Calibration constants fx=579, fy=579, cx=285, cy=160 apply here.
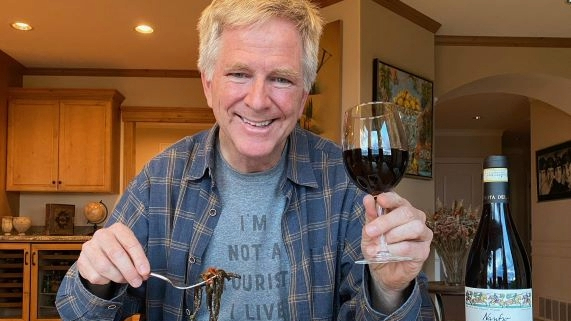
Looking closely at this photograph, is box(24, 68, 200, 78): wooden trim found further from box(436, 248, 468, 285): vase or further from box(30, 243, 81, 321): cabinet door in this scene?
Result: box(436, 248, 468, 285): vase

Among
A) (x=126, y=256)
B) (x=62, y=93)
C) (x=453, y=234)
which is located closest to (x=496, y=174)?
(x=126, y=256)

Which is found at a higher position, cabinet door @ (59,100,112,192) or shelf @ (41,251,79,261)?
cabinet door @ (59,100,112,192)

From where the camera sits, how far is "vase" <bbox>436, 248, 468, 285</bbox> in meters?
2.81

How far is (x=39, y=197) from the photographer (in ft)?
16.5

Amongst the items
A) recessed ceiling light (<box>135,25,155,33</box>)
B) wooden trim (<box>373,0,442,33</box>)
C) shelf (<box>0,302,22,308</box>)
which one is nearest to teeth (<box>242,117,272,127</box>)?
wooden trim (<box>373,0,442,33</box>)

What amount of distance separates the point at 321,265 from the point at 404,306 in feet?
0.93

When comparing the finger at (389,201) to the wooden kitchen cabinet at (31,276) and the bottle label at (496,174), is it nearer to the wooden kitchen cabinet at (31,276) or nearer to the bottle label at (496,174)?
the bottle label at (496,174)

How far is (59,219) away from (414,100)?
3.09 meters

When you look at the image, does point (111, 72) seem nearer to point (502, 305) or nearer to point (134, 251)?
point (134, 251)

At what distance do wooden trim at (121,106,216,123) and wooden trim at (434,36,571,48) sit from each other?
2.19 m

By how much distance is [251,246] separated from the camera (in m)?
1.06

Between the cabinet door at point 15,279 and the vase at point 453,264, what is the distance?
3.05m

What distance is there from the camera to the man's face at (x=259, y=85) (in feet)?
3.13

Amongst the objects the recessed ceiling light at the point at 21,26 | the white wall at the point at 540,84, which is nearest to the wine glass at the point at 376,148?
the white wall at the point at 540,84
